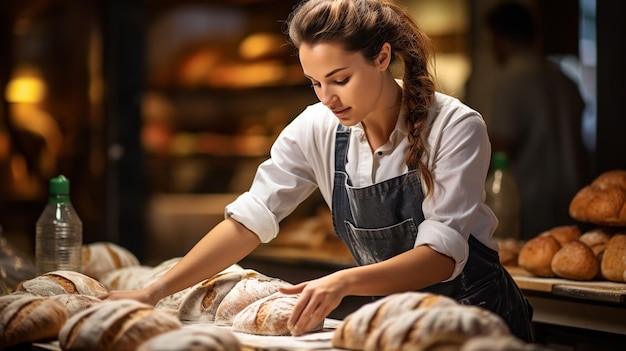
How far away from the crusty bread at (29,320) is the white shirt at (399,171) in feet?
2.02

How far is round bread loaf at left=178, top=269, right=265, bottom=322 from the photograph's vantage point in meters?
2.46

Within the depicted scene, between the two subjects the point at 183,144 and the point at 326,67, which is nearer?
the point at 326,67

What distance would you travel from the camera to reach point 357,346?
190 cm

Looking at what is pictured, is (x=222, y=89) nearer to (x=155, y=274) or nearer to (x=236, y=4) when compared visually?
(x=236, y=4)

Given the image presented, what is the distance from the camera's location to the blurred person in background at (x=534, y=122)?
4512 mm

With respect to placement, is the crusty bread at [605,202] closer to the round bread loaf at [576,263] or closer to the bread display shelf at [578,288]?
the round bread loaf at [576,263]

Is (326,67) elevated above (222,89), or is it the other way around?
(326,67)

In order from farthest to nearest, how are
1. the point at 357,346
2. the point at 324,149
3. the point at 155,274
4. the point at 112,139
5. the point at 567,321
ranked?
1. the point at 112,139
2. the point at 567,321
3. the point at 155,274
4. the point at 324,149
5. the point at 357,346

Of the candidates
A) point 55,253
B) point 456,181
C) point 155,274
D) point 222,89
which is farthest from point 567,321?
point 222,89

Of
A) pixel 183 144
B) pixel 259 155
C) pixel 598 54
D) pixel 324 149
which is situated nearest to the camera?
pixel 324 149

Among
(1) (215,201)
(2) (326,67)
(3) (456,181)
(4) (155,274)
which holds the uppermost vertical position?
(2) (326,67)

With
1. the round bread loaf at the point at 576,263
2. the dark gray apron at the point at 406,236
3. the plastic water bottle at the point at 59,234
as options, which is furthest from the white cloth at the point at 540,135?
the plastic water bottle at the point at 59,234

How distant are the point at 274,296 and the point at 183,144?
470 cm

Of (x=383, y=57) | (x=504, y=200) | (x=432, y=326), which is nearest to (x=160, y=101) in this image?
(x=504, y=200)
